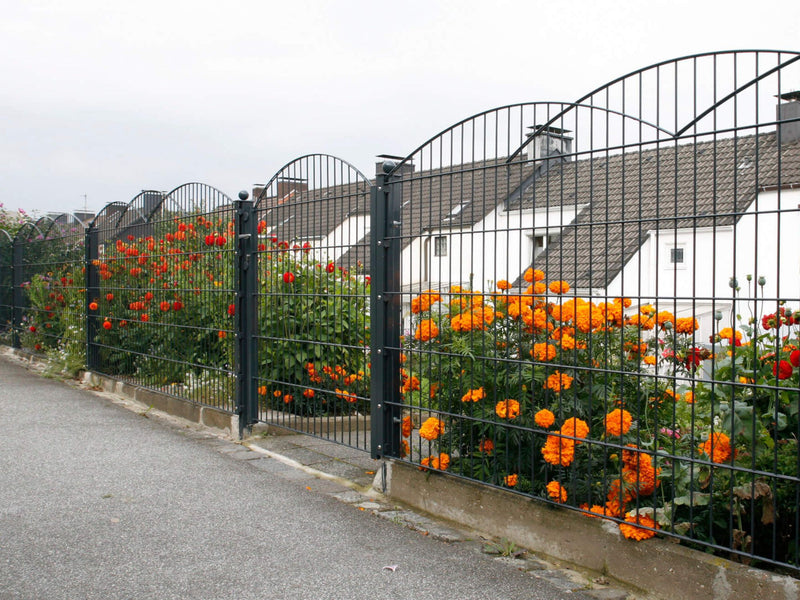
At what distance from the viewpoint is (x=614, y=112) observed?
4.08 metres

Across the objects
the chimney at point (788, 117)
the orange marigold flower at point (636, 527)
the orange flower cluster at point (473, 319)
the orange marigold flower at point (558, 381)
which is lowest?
the orange marigold flower at point (636, 527)

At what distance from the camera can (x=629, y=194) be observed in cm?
418

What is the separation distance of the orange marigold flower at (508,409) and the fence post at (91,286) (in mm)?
7780

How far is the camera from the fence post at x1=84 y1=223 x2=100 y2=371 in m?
10.8

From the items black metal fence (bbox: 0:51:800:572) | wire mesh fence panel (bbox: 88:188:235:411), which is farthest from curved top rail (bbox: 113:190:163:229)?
black metal fence (bbox: 0:51:800:572)

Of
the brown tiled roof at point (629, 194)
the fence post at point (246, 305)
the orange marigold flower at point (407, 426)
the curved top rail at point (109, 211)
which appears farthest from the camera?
the curved top rail at point (109, 211)

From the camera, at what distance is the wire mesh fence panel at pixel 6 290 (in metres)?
15.0

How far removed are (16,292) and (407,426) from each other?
1167cm

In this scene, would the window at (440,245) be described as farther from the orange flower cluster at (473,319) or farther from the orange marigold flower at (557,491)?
the orange marigold flower at (557,491)

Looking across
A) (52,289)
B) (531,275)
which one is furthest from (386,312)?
(52,289)

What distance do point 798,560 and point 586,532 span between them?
1047 mm

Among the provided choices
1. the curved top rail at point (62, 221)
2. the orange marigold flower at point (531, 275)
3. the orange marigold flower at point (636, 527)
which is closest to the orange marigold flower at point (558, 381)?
the orange marigold flower at point (531, 275)

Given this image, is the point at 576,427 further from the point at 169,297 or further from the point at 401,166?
the point at 169,297

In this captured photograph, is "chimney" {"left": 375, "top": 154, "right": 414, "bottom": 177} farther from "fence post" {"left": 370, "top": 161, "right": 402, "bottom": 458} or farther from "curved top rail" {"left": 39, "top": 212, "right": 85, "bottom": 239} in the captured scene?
"curved top rail" {"left": 39, "top": 212, "right": 85, "bottom": 239}
